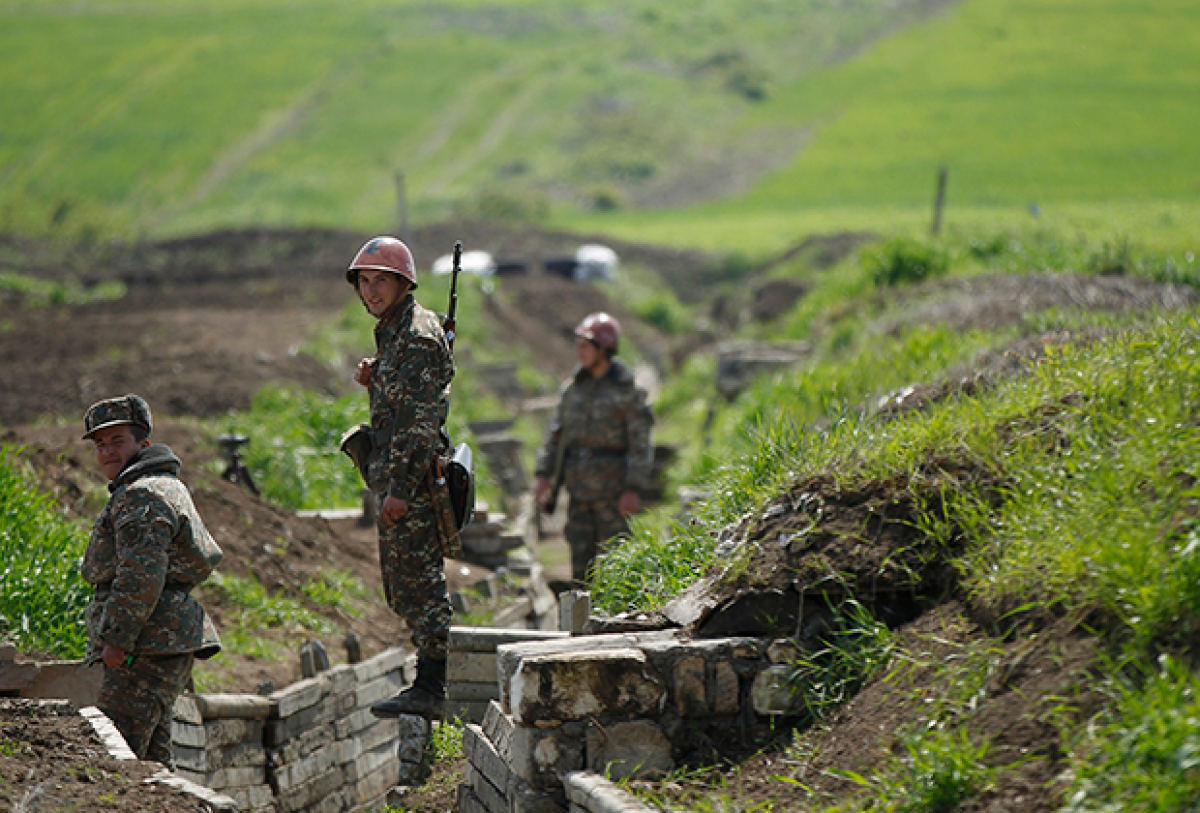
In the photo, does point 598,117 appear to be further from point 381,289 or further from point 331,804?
point 381,289

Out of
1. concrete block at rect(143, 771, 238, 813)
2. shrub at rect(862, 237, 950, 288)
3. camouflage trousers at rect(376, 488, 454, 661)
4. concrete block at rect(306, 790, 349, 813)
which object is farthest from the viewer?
shrub at rect(862, 237, 950, 288)

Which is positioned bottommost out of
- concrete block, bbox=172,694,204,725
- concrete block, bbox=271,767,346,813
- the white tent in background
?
the white tent in background

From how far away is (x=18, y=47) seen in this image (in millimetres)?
75812

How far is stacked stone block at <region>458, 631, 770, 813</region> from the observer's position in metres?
4.43

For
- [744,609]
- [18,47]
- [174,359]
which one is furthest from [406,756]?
[18,47]

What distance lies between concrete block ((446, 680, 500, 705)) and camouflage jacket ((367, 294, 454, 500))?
123 cm

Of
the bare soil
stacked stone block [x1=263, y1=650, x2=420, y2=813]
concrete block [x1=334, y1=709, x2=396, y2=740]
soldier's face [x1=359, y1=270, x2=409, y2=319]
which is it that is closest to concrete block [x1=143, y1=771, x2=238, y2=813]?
the bare soil

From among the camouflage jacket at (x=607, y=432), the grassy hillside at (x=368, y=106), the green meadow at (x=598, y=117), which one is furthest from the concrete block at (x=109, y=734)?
the grassy hillside at (x=368, y=106)

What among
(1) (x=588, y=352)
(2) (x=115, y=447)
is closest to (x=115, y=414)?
(2) (x=115, y=447)

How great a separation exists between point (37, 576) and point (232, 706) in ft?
4.44

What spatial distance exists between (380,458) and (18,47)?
3172 inches

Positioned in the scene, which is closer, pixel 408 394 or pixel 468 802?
pixel 468 802

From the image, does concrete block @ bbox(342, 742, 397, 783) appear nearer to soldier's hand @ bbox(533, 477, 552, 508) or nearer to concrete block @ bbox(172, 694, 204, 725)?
concrete block @ bbox(172, 694, 204, 725)

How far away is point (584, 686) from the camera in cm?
444
